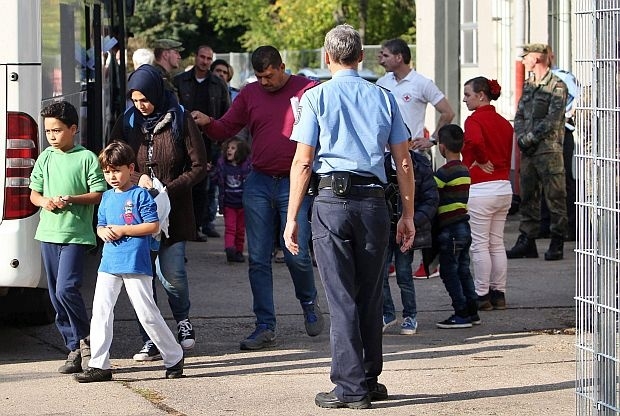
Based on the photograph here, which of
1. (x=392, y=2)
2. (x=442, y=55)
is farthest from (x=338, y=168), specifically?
(x=392, y=2)

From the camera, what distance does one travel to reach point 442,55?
14969 mm

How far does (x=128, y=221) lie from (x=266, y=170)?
1337 mm

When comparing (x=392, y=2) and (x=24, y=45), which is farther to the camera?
(x=392, y=2)

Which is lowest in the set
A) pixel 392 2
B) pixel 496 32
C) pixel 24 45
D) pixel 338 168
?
pixel 338 168

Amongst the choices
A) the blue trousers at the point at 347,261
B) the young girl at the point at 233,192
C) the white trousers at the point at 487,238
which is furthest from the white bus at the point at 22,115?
the young girl at the point at 233,192

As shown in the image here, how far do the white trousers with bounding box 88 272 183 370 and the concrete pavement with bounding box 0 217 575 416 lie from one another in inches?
6.9

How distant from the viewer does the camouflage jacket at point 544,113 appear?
40.1ft

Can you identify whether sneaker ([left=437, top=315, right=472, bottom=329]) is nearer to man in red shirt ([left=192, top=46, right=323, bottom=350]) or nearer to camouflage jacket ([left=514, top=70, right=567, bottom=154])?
man in red shirt ([left=192, top=46, right=323, bottom=350])

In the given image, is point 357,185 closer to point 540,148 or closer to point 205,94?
point 540,148

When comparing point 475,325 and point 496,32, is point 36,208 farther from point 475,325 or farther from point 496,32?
point 496,32

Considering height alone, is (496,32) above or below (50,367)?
above

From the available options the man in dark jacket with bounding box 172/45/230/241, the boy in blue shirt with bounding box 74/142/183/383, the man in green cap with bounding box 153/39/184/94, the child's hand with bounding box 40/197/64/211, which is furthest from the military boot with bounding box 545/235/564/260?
the child's hand with bounding box 40/197/64/211

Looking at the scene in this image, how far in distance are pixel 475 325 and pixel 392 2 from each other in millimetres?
40474

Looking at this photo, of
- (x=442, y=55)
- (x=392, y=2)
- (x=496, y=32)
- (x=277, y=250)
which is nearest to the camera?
(x=277, y=250)
